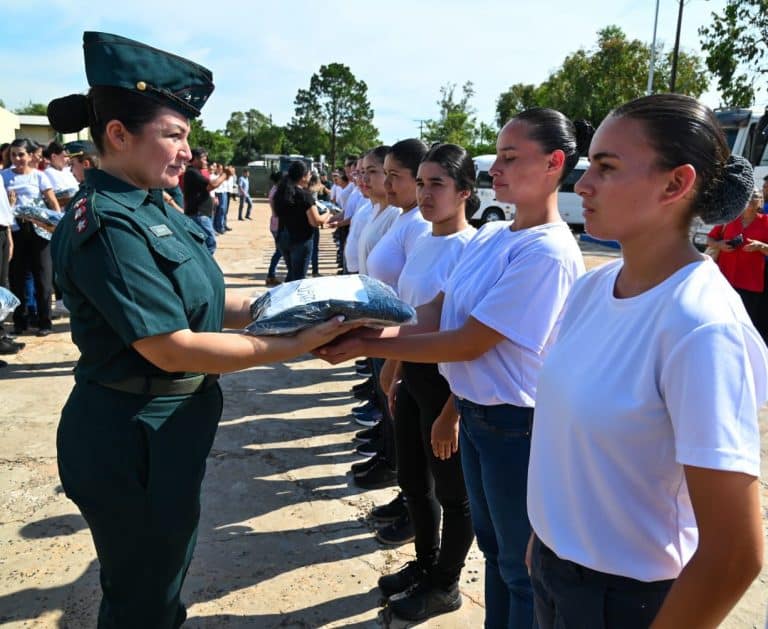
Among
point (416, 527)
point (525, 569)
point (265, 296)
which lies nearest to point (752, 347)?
point (525, 569)

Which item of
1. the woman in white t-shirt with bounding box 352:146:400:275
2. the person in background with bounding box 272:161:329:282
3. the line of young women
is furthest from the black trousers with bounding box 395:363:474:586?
the person in background with bounding box 272:161:329:282

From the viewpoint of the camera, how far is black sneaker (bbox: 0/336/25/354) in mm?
5828

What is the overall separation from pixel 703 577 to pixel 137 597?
1.46 metres

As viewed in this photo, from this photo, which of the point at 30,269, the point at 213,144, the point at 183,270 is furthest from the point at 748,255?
the point at 213,144

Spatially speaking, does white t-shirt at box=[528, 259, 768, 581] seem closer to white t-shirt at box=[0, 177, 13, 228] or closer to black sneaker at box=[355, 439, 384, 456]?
black sneaker at box=[355, 439, 384, 456]

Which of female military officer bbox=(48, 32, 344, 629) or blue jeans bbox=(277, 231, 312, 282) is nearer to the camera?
female military officer bbox=(48, 32, 344, 629)

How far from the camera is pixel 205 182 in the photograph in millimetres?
7473

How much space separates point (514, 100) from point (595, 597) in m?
48.9

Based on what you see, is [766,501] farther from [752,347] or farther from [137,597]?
[137,597]

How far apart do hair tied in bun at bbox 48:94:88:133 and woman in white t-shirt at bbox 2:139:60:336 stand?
5346mm

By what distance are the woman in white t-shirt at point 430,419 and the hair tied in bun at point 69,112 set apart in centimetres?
142

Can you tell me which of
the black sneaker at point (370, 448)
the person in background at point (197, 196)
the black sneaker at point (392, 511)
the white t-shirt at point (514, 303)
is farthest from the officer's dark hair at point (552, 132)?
the person in background at point (197, 196)

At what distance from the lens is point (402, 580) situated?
2660 millimetres

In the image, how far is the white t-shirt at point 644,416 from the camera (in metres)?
0.97
